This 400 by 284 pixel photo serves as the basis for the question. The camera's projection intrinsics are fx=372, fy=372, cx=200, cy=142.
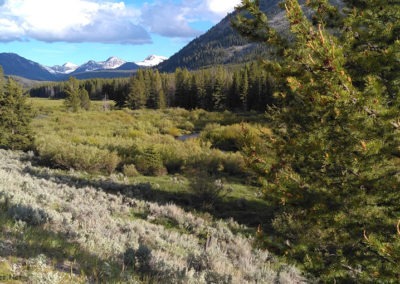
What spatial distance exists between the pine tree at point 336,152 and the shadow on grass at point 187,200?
328 inches

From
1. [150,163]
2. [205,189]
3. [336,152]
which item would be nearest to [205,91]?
[150,163]

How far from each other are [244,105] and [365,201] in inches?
2736

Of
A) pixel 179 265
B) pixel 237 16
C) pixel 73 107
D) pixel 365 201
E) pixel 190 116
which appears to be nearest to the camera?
pixel 365 201

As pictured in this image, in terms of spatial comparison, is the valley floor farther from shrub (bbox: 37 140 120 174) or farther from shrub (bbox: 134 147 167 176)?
shrub (bbox: 134 147 167 176)

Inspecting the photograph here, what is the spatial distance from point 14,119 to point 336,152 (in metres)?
23.2

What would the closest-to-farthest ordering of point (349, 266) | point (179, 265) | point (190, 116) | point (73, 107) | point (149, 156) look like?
point (349, 266), point (179, 265), point (149, 156), point (190, 116), point (73, 107)

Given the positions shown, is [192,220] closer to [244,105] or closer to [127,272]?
[127,272]

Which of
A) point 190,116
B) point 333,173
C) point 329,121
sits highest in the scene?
point 329,121

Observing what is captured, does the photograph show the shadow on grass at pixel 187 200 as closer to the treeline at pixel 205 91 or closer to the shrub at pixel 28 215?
the shrub at pixel 28 215

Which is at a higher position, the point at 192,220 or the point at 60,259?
the point at 60,259

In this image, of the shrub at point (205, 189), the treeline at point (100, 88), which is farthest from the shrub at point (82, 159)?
the treeline at point (100, 88)

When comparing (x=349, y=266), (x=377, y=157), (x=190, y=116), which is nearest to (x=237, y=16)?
(x=377, y=157)

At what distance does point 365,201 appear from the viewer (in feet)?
15.5

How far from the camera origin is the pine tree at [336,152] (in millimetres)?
3826
